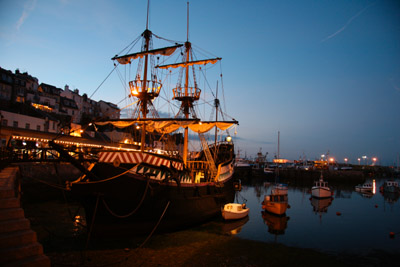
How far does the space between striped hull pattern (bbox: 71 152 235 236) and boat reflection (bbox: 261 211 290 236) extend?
273 inches

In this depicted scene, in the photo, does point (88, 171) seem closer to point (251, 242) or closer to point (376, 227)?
point (251, 242)

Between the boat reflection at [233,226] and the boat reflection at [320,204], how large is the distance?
1020 centimetres

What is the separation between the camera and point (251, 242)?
14672 mm

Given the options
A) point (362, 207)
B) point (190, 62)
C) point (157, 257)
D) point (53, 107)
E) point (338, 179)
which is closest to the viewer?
point (157, 257)

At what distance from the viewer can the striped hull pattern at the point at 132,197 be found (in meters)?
12.6

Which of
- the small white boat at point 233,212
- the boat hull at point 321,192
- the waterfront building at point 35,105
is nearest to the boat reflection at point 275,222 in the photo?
the small white boat at point 233,212

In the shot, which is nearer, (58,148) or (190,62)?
(58,148)

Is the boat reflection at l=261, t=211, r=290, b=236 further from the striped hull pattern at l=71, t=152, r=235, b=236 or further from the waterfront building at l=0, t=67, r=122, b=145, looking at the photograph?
the waterfront building at l=0, t=67, r=122, b=145

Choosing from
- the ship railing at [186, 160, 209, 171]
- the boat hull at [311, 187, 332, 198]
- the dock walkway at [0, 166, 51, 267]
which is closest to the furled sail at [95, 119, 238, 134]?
the ship railing at [186, 160, 209, 171]

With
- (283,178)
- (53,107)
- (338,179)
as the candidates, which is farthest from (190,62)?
Answer: (338,179)

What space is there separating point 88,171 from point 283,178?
217 ft

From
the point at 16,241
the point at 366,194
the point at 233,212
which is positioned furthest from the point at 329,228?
the point at 366,194

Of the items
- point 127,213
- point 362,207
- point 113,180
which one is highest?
point 113,180

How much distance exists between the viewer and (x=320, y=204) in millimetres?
31234
